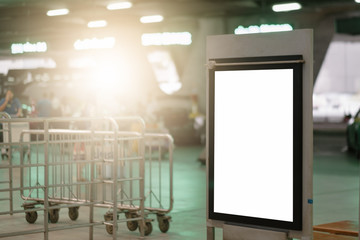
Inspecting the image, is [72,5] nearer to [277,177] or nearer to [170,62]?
[170,62]

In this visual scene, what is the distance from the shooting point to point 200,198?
11.9 metres

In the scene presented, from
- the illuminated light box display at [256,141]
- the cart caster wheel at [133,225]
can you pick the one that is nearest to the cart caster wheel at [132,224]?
the cart caster wheel at [133,225]

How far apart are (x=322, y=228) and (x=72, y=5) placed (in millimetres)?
15936

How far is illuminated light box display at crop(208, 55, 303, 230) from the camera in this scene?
6.12m

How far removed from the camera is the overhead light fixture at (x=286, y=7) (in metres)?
23.6

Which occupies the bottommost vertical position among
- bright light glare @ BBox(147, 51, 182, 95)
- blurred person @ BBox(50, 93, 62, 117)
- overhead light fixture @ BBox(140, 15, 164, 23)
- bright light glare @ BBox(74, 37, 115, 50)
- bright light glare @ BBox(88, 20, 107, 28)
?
blurred person @ BBox(50, 93, 62, 117)

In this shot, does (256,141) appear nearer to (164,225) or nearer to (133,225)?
(164,225)

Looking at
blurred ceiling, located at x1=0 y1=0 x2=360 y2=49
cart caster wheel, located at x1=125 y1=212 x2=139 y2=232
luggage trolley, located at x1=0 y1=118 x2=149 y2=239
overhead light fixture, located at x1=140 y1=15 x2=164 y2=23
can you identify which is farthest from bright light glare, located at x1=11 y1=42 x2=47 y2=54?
cart caster wheel, located at x1=125 y1=212 x2=139 y2=232

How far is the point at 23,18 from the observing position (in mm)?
17766

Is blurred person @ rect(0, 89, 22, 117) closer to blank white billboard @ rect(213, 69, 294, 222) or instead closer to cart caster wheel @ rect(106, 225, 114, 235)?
cart caster wheel @ rect(106, 225, 114, 235)

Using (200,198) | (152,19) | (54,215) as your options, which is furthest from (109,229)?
(152,19)

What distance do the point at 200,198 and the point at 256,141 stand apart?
5646mm

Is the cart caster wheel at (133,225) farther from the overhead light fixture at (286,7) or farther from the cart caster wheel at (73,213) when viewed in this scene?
the overhead light fixture at (286,7)

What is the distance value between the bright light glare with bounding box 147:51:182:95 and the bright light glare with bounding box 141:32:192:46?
43 centimetres
